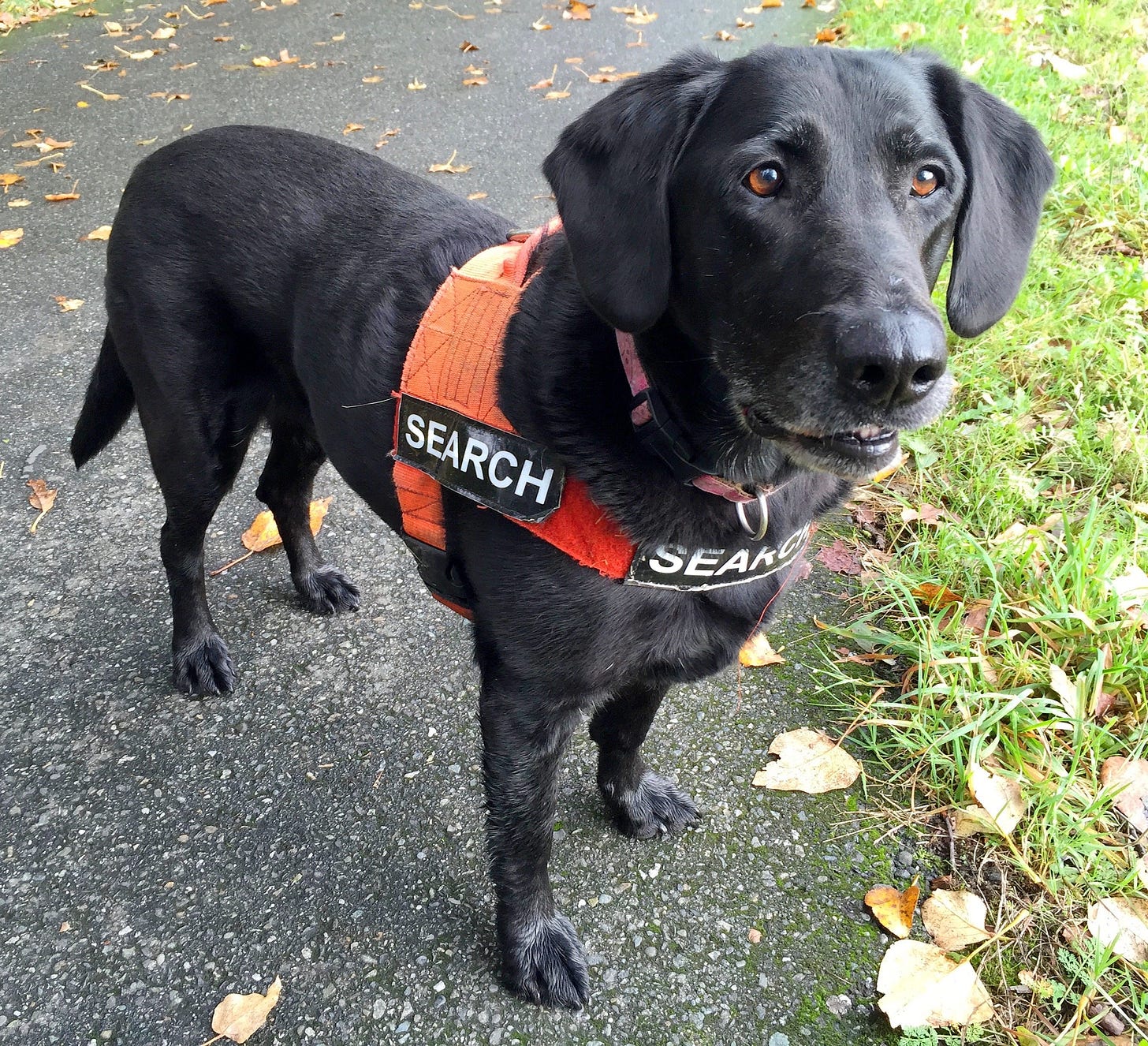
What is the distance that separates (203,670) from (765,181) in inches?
80.5

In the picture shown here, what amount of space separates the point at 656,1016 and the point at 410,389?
1449mm

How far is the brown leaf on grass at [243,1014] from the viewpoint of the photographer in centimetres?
173

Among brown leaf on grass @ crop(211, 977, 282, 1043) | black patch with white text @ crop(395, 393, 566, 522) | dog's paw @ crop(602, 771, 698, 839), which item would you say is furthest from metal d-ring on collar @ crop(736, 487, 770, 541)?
brown leaf on grass @ crop(211, 977, 282, 1043)

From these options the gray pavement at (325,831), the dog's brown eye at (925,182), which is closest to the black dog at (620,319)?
the dog's brown eye at (925,182)

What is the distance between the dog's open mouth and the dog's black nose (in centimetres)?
10

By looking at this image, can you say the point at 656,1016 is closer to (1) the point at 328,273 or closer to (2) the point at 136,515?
(1) the point at 328,273

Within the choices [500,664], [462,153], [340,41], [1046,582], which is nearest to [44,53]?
[340,41]

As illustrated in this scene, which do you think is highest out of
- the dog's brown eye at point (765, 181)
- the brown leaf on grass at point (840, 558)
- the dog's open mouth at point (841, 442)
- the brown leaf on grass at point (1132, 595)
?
the dog's brown eye at point (765, 181)

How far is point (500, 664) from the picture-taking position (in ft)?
5.60

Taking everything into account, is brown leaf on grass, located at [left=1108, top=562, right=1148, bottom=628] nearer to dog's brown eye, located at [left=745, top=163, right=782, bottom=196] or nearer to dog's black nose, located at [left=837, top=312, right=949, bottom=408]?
dog's black nose, located at [left=837, top=312, right=949, bottom=408]

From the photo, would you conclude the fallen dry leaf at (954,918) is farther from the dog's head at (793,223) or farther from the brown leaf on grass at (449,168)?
the brown leaf on grass at (449,168)

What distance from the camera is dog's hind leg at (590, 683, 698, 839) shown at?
2020 mm

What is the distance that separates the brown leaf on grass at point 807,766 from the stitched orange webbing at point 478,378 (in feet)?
3.22

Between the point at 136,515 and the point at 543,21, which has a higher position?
the point at 543,21
